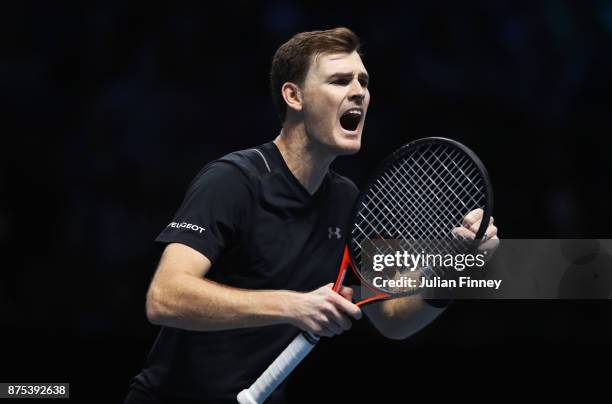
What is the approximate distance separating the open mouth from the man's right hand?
74cm

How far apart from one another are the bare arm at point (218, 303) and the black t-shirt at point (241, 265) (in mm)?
158

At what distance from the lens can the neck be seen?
2992mm

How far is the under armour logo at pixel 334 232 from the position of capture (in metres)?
3.05

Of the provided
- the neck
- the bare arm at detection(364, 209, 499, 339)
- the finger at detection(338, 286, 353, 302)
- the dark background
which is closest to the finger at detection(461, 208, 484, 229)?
the bare arm at detection(364, 209, 499, 339)

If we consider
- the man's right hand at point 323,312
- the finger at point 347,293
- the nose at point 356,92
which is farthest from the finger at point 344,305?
the nose at point 356,92

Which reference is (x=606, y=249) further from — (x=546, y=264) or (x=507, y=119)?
(x=507, y=119)

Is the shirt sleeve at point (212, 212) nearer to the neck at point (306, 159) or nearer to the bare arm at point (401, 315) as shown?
the neck at point (306, 159)

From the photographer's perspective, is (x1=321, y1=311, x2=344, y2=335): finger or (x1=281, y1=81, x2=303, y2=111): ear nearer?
(x1=321, y1=311, x2=344, y2=335): finger

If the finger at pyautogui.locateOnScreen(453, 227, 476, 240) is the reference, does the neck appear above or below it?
above

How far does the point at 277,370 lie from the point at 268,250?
40cm

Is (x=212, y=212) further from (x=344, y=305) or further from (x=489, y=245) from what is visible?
(x=489, y=245)

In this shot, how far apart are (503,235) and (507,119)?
31.8 inches

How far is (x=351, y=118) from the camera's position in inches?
117

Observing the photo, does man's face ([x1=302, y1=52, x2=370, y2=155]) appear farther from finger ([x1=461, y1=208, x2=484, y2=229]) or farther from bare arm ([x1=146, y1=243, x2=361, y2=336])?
bare arm ([x1=146, y1=243, x2=361, y2=336])
